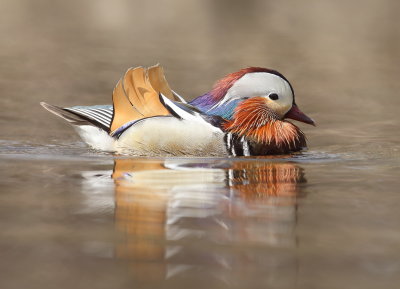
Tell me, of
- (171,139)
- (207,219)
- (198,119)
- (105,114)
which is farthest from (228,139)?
(207,219)

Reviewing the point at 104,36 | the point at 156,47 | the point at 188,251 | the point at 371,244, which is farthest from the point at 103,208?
the point at 104,36

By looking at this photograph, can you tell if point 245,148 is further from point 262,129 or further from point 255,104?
point 255,104

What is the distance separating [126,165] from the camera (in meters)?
7.27

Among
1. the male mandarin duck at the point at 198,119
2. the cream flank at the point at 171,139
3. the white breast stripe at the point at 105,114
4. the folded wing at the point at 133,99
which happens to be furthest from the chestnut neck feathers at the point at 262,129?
the white breast stripe at the point at 105,114

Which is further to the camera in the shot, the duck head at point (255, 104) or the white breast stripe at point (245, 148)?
the duck head at point (255, 104)

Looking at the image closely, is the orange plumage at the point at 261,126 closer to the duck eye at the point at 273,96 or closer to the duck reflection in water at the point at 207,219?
the duck eye at the point at 273,96

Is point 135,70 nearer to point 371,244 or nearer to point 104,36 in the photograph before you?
point 371,244

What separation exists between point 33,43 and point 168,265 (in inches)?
477

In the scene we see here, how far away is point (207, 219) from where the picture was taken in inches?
206

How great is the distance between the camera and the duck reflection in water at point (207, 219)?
4312 mm

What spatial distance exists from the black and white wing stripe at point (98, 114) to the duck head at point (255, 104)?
0.71 meters

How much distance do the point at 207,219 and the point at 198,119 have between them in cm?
272

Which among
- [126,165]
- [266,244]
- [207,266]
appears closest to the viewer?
[207,266]

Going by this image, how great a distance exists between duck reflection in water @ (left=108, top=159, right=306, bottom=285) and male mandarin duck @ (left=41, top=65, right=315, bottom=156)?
485mm
